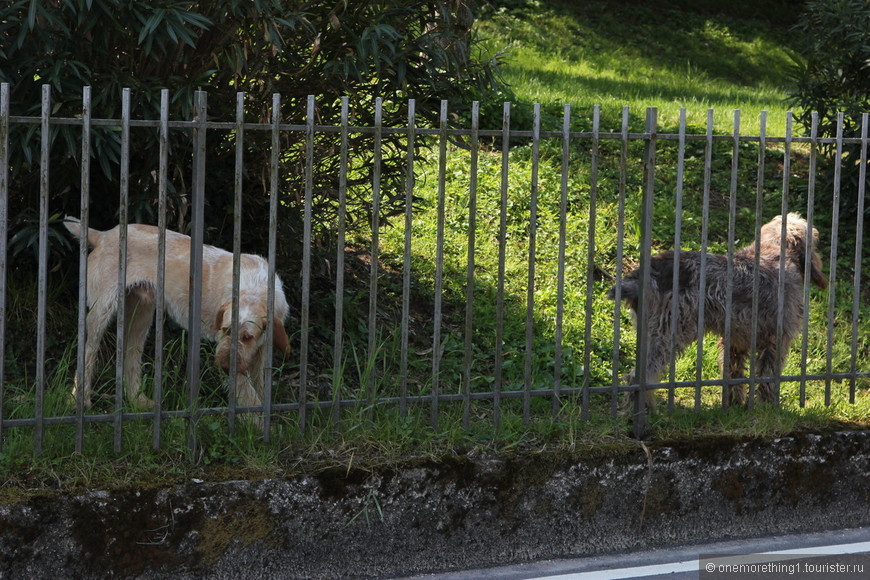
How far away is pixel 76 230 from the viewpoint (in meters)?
6.06

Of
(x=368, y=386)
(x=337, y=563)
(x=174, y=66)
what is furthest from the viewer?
(x=174, y=66)

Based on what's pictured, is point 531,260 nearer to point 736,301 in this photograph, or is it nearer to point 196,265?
point 736,301

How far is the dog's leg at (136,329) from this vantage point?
585 cm

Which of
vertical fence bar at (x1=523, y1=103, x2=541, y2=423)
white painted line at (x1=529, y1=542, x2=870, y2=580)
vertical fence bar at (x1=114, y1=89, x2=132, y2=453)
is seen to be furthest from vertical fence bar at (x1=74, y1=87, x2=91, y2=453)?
white painted line at (x1=529, y1=542, x2=870, y2=580)

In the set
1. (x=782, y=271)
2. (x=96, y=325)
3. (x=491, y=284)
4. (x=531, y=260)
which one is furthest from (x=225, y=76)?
(x=782, y=271)

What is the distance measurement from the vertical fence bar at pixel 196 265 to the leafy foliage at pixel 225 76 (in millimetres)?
896

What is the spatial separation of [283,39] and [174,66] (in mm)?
699

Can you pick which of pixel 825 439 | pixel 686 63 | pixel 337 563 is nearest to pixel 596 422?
pixel 825 439

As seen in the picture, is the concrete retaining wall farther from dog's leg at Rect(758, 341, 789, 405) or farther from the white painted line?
dog's leg at Rect(758, 341, 789, 405)

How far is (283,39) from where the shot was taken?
656 cm

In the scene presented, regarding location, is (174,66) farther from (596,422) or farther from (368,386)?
(596,422)

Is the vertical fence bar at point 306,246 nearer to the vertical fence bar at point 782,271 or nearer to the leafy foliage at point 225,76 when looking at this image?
the leafy foliage at point 225,76

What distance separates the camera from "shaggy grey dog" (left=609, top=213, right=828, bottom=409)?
605cm

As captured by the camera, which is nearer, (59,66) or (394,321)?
(59,66)
